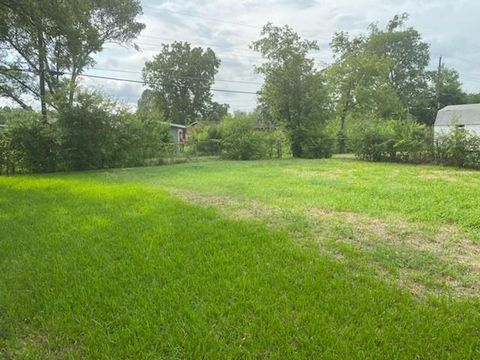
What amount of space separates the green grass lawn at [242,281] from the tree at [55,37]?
20.3ft

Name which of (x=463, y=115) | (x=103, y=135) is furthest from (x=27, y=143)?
(x=463, y=115)

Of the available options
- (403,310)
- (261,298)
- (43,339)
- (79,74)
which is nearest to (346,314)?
(403,310)

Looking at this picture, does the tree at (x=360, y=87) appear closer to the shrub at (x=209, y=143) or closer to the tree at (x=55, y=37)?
the shrub at (x=209, y=143)

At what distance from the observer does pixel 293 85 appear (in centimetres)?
1720

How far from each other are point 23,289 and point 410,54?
40202 mm

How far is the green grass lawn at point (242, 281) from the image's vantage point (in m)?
1.89

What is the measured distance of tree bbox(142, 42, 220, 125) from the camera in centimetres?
3894

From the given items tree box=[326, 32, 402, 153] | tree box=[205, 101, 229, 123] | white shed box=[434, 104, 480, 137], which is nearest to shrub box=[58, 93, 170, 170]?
tree box=[326, 32, 402, 153]

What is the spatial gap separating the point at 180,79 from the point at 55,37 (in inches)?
1198

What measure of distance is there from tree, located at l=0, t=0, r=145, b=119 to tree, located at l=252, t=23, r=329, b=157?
823 centimetres

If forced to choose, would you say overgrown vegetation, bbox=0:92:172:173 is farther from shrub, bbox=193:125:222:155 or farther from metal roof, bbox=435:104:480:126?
metal roof, bbox=435:104:480:126

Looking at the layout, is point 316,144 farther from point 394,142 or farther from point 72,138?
point 72,138

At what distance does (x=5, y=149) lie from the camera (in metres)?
11.9

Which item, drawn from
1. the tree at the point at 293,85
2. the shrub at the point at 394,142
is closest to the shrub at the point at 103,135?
the tree at the point at 293,85
